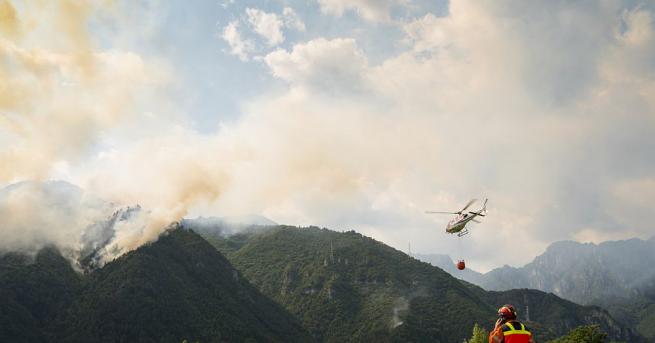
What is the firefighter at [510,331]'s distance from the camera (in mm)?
18125

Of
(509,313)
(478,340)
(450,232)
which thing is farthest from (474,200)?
(509,313)

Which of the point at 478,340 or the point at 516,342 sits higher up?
the point at 478,340

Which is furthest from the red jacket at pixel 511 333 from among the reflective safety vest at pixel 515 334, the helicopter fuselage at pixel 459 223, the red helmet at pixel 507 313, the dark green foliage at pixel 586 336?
the dark green foliage at pixel 586 336

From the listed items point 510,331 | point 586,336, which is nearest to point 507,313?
point 510,331

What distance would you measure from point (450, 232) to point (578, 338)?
56960 mm

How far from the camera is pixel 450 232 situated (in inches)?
3226

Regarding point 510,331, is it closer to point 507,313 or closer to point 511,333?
point 511,333

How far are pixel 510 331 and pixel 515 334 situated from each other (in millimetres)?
189

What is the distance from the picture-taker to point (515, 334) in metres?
18.2

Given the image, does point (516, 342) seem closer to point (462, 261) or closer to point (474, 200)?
point (462, 261)

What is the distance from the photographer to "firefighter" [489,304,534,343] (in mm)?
18125

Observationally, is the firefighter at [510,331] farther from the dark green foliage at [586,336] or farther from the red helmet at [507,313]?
the dark green foliage at [586,336]

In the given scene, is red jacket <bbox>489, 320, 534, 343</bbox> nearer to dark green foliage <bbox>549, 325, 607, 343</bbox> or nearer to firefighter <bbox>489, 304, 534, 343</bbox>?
firefighter <bbox>489, 304, 534, 343</bbox>

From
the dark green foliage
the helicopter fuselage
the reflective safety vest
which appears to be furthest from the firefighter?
the dark green foliage
